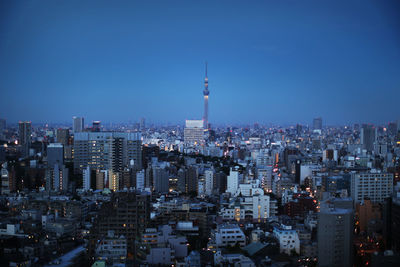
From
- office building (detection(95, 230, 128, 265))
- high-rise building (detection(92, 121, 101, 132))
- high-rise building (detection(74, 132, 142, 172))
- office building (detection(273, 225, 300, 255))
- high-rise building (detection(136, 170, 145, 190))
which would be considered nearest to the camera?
office building (detection(95, 230, 128, 265))

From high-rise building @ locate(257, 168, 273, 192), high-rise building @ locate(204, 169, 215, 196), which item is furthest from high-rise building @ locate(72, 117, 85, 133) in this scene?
high-rise building @ locate(257, 168, 273, 192)

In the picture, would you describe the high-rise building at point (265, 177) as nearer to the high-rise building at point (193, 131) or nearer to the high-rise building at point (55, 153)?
the high-rise building at point (55, 153)

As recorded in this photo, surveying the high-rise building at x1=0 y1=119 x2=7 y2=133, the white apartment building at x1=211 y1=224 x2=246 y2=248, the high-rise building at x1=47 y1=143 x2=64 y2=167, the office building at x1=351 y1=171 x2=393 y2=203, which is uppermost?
the high-rise building at x1=0 y1=119 x2=7 y2=133

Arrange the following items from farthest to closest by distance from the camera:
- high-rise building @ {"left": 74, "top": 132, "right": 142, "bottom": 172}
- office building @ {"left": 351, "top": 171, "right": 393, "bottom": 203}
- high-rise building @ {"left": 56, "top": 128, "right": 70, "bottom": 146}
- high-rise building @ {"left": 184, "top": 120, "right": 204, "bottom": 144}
Answer: high-rise building @ {"left": 184, "top": 120, "right": 204, "bottom": 144}, high-rise building @ {"left": 56, "top": 128, "right": 70, "bottom": 146}, high-rise building @ {"left": 74, "top": 132, "right": 142, "bottom": 172}, office building @ {"left": 351, "top": 171, "right": 393, "bottom": 203}

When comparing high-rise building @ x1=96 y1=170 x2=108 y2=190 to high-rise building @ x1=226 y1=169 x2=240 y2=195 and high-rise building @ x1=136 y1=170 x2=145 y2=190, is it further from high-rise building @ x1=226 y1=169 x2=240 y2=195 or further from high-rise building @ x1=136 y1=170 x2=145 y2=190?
high-rise building @ x1=226 y1=169 x2=240 y2=195

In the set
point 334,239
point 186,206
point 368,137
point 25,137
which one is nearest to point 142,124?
point 25,137

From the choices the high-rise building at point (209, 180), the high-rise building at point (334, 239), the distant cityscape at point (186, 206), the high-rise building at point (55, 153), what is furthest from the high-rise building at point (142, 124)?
the high-rise building at point (334, 239)
